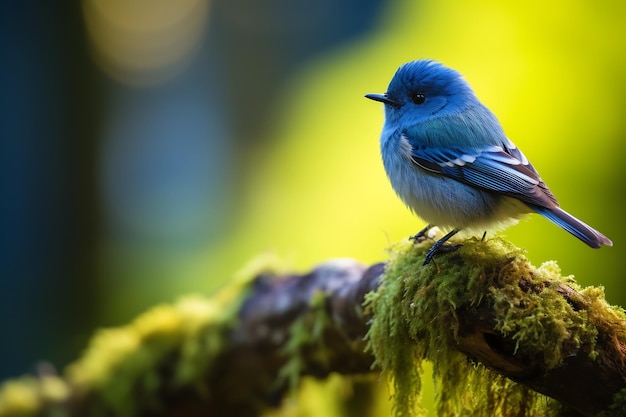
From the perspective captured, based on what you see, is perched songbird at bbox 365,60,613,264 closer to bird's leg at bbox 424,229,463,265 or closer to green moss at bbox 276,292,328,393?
bird's leg at bbox 424,229,463,265

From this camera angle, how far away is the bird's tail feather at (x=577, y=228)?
221cm

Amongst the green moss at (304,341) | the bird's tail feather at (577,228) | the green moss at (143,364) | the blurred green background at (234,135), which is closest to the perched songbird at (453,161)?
the bird's tail feather at (577,228)

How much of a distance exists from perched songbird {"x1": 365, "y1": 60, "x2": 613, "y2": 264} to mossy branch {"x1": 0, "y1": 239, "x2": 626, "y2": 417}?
21 centimetres

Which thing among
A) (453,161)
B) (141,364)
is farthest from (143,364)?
(453,161)

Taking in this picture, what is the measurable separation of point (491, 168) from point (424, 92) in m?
0.69

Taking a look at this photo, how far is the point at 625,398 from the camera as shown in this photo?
188 cm

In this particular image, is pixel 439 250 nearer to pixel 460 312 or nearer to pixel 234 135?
pixel 460 312

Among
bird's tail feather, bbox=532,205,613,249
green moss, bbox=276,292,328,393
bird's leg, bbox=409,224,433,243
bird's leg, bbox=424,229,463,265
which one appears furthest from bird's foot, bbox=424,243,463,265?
green moss, bbox=276,292,328,393

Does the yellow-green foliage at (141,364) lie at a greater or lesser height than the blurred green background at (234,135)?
lesser

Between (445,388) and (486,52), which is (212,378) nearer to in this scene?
(445,388)

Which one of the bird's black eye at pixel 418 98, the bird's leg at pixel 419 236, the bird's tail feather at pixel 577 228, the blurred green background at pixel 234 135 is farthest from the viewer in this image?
the blurred green background at pixel 234 135

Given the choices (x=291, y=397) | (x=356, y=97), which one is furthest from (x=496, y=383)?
(x=356, y=97)

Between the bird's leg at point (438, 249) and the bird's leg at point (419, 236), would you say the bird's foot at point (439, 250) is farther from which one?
the bird's leg at point (419, 236)

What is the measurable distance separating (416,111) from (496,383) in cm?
144
